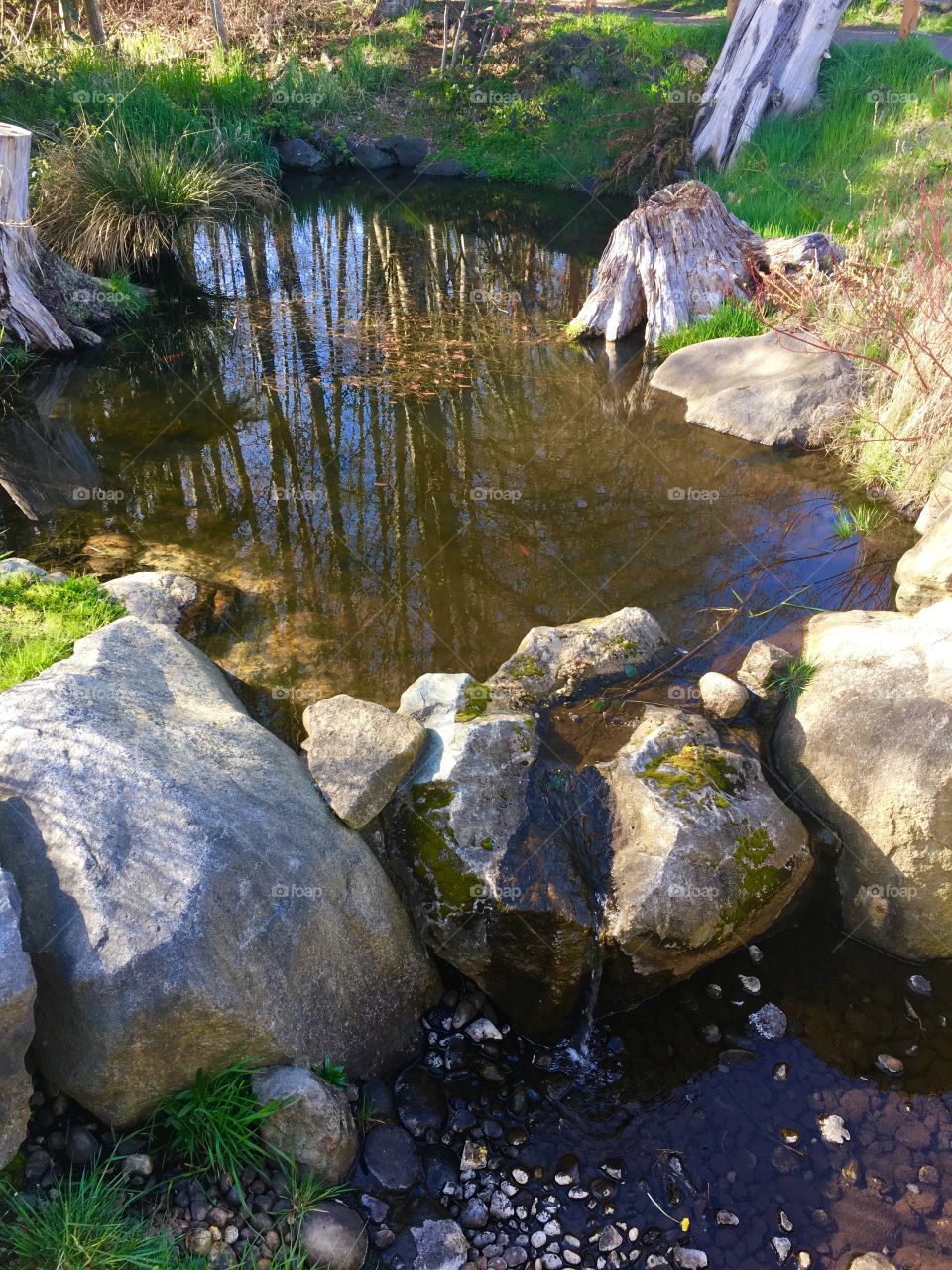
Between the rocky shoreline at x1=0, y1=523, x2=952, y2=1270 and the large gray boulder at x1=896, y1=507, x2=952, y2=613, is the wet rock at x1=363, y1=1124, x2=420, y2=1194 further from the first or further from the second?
the large gray boulder at x1=896, y1=507, x2=952, y2=613

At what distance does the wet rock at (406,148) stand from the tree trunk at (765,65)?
5798 millimetres

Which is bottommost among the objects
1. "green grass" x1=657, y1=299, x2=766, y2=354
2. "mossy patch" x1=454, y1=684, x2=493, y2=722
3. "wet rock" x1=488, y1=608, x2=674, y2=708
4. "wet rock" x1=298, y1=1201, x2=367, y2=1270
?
"wet rock" x1=298, y1=1201, x2=367, y2=1270

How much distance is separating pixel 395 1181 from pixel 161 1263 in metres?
0.80

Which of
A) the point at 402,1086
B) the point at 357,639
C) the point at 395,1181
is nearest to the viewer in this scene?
the point at 395,1181

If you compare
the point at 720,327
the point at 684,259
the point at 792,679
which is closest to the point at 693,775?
the point at 792,679

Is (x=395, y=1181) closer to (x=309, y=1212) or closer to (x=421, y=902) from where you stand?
(x=309, y=1212)

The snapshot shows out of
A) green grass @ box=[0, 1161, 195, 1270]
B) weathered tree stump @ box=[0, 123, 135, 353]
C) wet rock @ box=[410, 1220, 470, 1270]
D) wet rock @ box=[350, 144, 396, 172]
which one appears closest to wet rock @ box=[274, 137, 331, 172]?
wet rock @ box=[350, 144, 396, 172]

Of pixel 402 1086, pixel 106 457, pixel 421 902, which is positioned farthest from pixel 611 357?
pixel 402 1086

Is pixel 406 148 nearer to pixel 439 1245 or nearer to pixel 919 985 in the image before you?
pixel 919 985

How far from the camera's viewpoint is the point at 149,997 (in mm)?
2760

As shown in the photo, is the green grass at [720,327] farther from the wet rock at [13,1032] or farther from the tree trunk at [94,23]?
the tree trunk at [94,23]

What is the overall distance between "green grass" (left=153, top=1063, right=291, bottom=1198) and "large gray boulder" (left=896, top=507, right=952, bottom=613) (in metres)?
4.41

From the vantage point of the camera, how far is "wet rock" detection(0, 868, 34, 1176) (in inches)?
98.0

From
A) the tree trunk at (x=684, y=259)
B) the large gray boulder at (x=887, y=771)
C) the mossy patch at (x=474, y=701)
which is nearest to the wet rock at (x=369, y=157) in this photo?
the tree trunk at (x=684, y=259)
